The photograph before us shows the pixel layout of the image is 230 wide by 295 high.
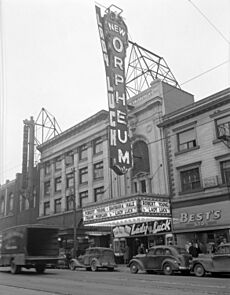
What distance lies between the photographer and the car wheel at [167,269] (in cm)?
2053

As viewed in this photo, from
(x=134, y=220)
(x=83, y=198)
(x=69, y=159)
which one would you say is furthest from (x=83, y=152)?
(x=134, y=220)

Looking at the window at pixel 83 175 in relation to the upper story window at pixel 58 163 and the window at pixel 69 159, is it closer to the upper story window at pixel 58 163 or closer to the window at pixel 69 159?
the window at pixel 69 159

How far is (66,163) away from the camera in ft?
145

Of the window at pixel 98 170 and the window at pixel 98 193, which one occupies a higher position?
the window at pixel 98 170

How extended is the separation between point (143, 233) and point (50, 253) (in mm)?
10677

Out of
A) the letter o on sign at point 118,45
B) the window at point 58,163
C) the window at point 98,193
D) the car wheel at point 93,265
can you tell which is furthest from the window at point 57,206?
the letter o on sign at point 118,45

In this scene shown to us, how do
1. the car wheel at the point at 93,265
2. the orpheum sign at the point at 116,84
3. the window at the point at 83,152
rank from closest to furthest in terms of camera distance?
the car wheel at the point at 93,265 < the orpheum sign at the point at 116,84 < the window at the point at 83,152

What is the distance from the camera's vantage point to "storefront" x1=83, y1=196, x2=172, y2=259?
93.9 feet

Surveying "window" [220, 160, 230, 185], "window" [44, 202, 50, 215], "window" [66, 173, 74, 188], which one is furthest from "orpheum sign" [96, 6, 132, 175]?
"window" [44, 202, 50, 215]

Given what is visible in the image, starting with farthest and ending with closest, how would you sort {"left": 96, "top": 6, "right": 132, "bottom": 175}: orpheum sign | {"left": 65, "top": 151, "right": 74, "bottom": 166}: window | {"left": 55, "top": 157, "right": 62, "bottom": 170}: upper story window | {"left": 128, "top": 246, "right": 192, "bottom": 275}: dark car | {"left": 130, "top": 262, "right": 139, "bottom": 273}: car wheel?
{"left": 55, "top": 157, "right": 62, "bottom": 170}: upper story window
{"left": 65, "top": 151, "right": 74, "bottom": 166}: window
{"left": 96, "top": 6, "right": 132, "bottom": 175}: orpheum sign
{"left": 130, "top": 262, "right": 139, "bottom": 273}: car wheel
{"left": 128, "top": 246, "right": 192, "bottom": 275}: dark car

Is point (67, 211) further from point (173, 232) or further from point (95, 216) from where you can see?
point (173, 232)

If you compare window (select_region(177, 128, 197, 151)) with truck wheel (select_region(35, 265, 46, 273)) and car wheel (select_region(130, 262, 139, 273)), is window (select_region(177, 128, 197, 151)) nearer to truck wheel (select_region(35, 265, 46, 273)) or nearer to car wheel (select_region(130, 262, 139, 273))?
car wheel (select_region(130, 262, 139, 273))

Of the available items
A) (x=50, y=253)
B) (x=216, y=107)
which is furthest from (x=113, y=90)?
(x=50, y=253)

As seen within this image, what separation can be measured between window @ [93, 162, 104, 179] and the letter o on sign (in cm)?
1256
